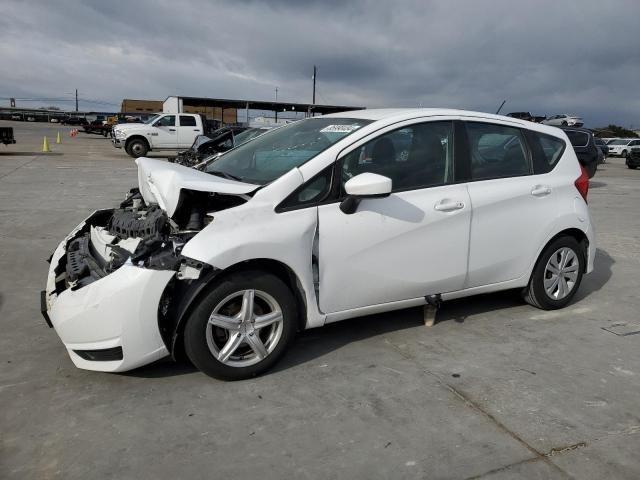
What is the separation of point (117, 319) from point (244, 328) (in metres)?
0.71

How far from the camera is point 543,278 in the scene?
4.47 m

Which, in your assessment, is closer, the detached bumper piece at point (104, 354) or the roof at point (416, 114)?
the detached bumper piece at point (104, 354)

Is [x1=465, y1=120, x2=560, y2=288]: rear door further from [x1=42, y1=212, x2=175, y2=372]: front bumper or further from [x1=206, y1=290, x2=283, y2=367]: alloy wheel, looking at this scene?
[x1=42, y1=212, x2=175, y2=372]: front bumper

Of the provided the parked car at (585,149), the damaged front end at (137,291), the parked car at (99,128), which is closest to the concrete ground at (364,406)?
the damaged front end at (137,291)

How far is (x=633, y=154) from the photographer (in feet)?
87.2

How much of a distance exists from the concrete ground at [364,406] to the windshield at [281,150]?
4.18 feet

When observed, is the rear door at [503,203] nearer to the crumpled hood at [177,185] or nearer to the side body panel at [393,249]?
the side body panel at [393,249]

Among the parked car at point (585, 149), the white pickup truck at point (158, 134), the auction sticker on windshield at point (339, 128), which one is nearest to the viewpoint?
the auction sticker on windshield at point (339, 128)

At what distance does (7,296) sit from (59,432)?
8.02 feet

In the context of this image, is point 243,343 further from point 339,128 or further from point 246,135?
point 246,135

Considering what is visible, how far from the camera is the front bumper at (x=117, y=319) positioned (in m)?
2.91

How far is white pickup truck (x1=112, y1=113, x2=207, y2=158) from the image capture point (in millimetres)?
22000

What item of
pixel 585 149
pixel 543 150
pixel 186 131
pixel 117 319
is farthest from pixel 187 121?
pixel 117 319

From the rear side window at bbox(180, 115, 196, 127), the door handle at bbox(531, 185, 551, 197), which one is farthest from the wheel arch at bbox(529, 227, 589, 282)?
the rear side window at bbox(180, 115, 196, 127)
